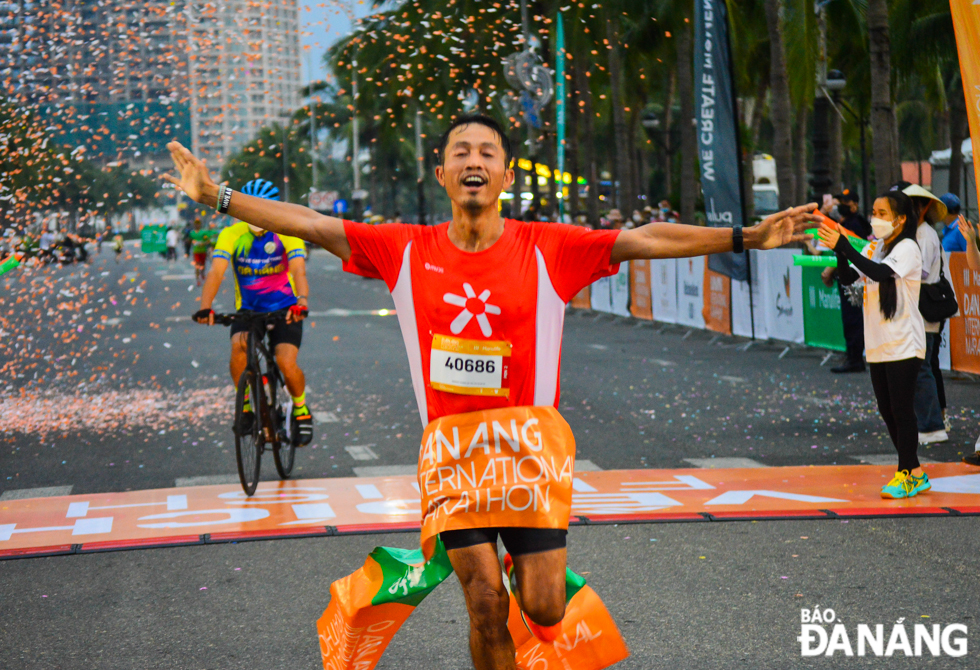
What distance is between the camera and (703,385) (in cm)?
1314

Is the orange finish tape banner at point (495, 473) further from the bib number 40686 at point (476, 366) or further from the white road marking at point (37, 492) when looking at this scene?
the white road marking at point (37, 492)

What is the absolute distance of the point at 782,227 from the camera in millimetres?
3850

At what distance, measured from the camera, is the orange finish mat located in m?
6.74

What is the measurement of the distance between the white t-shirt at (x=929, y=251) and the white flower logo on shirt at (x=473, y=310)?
16.1 ft

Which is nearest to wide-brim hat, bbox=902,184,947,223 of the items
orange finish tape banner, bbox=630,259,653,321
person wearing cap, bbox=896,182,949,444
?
person wearing cap, bbox=896,182,949,444

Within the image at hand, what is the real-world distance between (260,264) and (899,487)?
4.36 m

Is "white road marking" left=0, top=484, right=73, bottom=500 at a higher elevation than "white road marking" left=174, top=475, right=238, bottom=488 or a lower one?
lower

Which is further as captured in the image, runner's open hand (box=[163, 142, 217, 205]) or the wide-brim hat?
the wide-brim hat

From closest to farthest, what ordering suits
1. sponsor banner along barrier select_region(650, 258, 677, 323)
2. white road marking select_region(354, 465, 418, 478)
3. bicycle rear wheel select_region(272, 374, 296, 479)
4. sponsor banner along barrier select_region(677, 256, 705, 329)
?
1. bicycle rear wheel select_region(272, 374, 296, 479)
2. white road marking select_region(354, 465, 418, 478)
3. sponsor banner along barrier select_region(677, 256, 705, 329)
4. sponsor banner along barrier select_region(650, 258, 677, 323)

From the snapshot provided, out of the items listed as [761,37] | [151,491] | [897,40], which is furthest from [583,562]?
[761,37]

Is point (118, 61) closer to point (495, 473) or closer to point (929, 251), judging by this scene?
point (929, 251)

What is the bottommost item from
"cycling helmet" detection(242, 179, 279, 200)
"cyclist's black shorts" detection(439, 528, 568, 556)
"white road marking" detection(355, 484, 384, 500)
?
"white road marking" detection(355, 484, 384, 500)

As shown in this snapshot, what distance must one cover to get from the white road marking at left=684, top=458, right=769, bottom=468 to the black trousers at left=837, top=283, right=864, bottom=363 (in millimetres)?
5470

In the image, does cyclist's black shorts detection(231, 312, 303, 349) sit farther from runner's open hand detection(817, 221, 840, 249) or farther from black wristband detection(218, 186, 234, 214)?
black wristband detection(218, 186, 234, 214)
